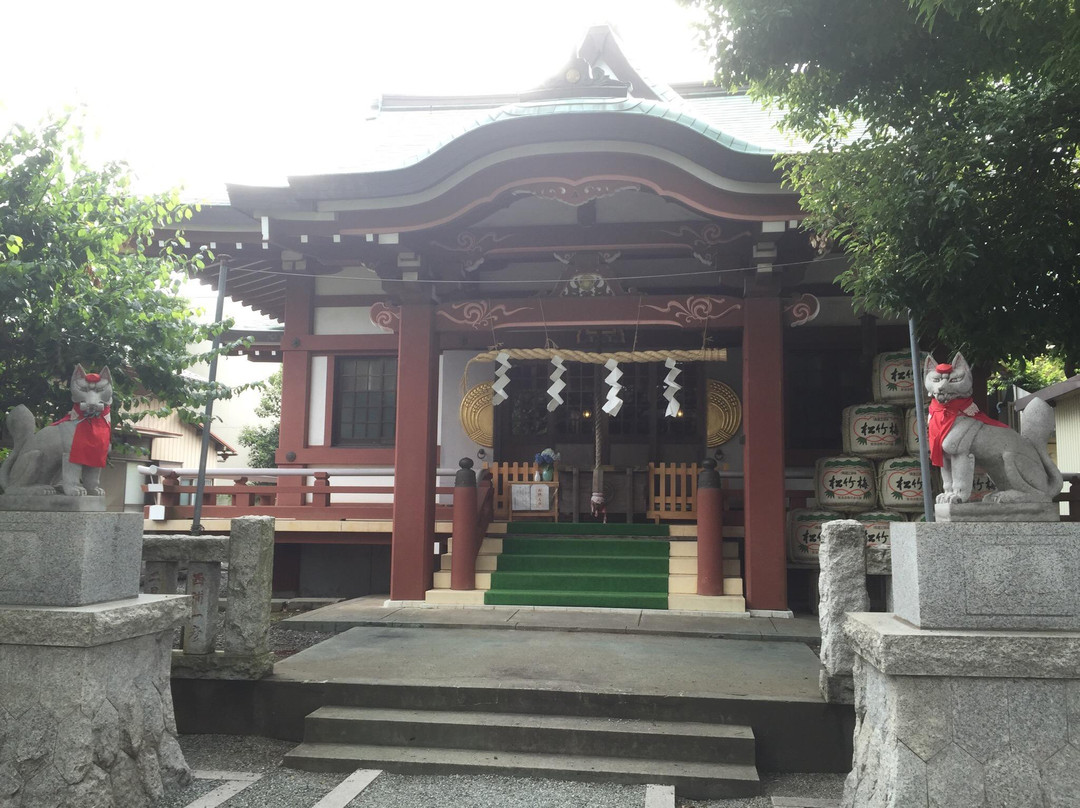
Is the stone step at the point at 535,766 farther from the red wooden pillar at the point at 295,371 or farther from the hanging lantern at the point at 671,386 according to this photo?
the red wooden pillar at the point at 295,371

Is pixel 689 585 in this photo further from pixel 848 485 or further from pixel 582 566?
pixel 848 485

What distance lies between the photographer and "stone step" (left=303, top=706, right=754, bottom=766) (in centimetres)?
471

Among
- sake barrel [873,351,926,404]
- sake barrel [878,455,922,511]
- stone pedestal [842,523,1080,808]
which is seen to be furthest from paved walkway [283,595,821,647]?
stone pedestal [842,523,1080,808]

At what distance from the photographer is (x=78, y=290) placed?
466 cm

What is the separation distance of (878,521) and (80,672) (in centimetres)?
753

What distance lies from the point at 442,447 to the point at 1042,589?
345 inches

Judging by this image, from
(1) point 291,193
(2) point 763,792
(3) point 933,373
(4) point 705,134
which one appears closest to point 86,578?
(2) point 763,792

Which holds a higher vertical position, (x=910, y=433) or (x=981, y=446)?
(x=910, y=433)

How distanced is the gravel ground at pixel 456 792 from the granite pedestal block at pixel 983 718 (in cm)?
122

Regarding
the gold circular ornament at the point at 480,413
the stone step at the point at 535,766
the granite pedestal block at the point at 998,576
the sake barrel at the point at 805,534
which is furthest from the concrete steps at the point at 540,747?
the gold circular ornament at the point at 480,413

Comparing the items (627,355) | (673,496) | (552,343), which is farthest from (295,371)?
(673,496)

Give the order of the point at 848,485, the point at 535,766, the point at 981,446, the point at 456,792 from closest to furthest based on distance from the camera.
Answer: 1. the point at 981,446
2. the point at 456,792
3. the point at 535,766
4. the point at 848,485

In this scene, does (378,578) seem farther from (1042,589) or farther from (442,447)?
(1042,589)

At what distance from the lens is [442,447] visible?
37.6 feet
